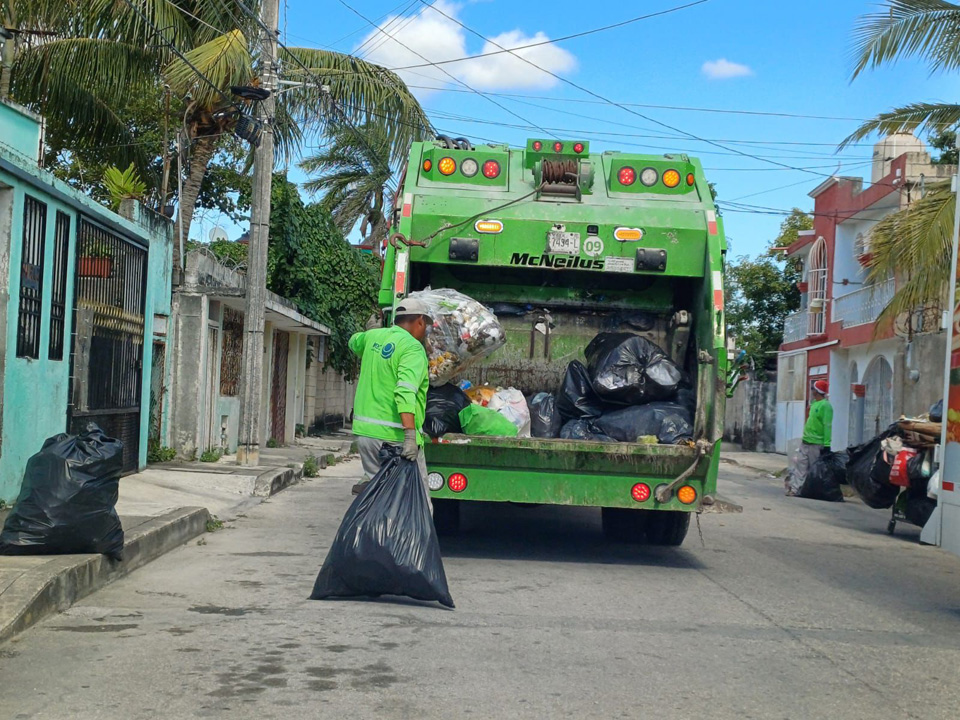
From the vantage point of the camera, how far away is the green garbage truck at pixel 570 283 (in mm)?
7680

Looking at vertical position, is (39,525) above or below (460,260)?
below

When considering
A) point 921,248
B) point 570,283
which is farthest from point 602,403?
point 921,248

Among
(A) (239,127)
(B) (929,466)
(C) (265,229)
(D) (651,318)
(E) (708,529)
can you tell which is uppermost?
(A) (239,127)

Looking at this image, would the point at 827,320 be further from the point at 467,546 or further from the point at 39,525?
the point at 39,525

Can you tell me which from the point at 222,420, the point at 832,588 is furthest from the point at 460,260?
the point at 222,420

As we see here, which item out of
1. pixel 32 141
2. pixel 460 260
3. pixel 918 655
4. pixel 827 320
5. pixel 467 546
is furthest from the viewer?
pixel 827 320

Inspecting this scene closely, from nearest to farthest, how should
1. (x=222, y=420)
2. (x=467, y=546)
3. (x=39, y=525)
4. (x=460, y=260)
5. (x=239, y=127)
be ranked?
(x=39, y=525), (x=460, y=260), (x=467, y=546), (x=239, y=127), (x=222, y=420)

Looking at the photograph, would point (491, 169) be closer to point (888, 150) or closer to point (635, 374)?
point (635, 374)

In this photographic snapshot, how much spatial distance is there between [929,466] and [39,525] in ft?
25.2

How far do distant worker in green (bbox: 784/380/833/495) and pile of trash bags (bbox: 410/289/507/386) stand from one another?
7882 millimetres

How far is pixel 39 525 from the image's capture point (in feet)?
20.3

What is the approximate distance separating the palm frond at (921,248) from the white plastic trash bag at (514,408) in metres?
5.95

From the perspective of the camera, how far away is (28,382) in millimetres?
9125

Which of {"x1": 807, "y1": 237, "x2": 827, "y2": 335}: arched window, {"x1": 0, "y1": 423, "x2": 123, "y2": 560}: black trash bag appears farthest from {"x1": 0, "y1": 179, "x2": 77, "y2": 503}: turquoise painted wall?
{"x1": 807, "y1": 237, "x2": 827, "y2": 335}: arched window
